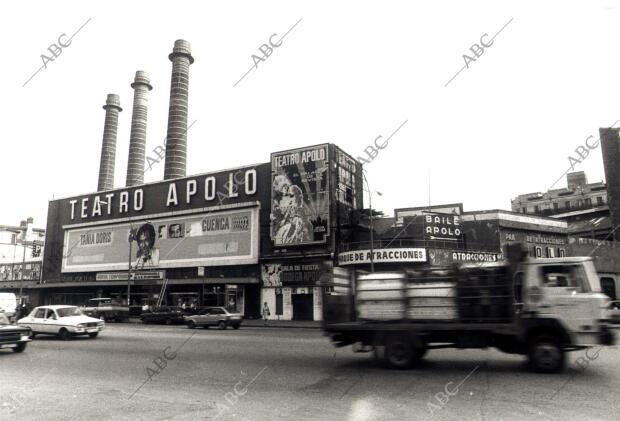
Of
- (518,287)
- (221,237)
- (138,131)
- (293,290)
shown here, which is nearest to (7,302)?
(221,237)

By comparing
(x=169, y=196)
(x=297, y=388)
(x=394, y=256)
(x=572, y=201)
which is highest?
(x=572, y=201)

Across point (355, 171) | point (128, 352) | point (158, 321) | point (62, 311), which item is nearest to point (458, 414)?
point (128, 352)

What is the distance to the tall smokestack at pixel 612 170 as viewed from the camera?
5553cm

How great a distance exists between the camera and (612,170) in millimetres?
57000

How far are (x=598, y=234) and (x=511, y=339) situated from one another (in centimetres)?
5855

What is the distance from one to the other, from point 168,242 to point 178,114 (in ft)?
61.6

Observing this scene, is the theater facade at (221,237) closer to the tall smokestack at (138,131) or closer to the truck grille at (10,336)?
the tall smokestack at (138,131)

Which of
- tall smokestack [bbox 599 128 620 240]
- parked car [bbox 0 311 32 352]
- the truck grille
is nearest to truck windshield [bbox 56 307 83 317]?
parked car [bbox 0 311 32 352]

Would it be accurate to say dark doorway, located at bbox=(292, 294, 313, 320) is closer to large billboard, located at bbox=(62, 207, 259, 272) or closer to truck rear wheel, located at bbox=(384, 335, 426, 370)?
large billboard, located at bbox=(62, 207, 259, 272)

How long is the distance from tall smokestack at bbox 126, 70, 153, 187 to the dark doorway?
3414cm

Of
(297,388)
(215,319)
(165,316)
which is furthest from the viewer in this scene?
(165,316)

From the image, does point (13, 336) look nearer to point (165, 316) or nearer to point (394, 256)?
point (165, 316)

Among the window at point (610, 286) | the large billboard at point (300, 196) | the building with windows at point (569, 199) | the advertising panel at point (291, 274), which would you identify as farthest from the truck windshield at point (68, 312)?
the building with windows at point (569, 199)

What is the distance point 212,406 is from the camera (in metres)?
7.55
